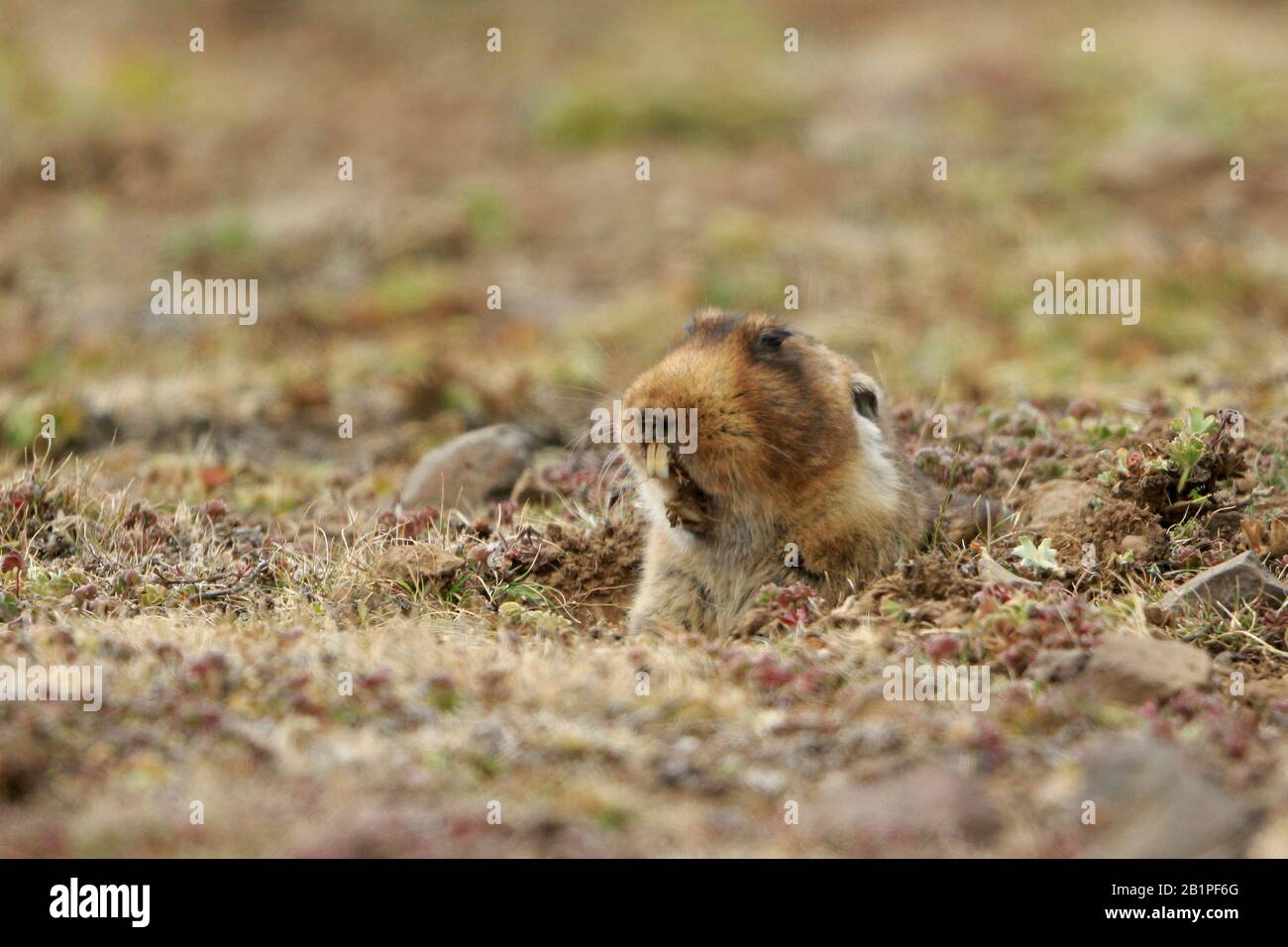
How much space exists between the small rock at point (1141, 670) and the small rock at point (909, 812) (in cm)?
89

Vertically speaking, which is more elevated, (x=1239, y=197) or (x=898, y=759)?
(x=1239, y=197)

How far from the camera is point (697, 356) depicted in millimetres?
5535

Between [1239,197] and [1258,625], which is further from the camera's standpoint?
[1239,197]

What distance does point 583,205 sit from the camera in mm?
14156

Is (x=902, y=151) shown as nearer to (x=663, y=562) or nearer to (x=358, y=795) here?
(x=663, y=562)

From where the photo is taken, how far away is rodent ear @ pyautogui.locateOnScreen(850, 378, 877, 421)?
6.00m

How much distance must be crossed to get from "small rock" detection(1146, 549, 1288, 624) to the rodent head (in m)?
1.30

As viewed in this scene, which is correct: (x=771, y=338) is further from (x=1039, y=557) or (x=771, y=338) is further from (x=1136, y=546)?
(x=1136, y=546)

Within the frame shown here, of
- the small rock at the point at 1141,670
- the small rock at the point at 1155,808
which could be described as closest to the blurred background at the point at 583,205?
the small rock at the point at 1141,670

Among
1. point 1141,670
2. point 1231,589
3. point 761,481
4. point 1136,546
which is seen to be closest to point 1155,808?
point 1141,670

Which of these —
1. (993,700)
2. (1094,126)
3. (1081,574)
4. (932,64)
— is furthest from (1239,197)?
(993,700)

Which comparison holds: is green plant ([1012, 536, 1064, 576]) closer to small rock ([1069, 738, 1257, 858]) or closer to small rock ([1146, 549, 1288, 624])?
small rock ([1146, 549, 1288, 624])

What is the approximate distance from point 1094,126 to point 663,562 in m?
11.3

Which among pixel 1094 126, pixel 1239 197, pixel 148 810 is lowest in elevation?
pixel 148 810
